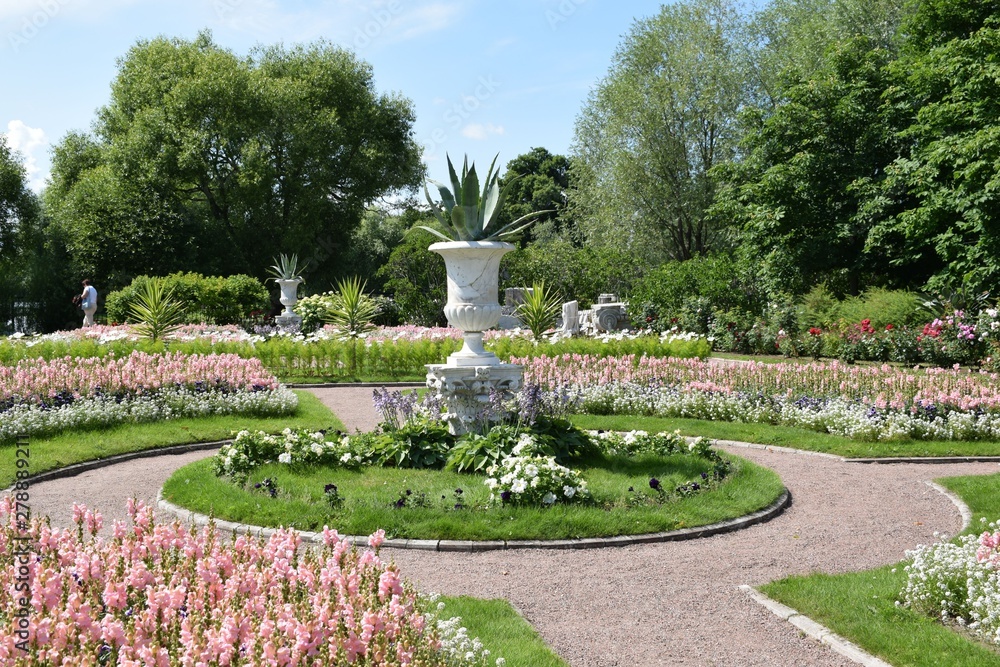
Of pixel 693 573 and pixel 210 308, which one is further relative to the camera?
pixel 210 308

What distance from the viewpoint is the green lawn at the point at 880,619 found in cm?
412

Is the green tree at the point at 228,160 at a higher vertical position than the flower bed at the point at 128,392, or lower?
higher

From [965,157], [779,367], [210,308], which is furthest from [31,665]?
[210,308]

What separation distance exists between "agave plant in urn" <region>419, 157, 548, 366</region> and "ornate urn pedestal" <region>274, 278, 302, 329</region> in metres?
16.9

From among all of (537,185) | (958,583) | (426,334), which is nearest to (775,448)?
(958,583)

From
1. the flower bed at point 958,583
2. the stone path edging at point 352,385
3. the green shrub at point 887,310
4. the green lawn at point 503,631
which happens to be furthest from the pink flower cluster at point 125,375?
the green shrub at point 887,310

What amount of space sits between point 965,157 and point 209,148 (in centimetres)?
2856

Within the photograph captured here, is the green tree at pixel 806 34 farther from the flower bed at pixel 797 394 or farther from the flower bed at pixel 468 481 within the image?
the flower bed at pixel 468 481

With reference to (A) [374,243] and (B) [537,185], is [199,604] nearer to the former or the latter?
(A) [374,243]

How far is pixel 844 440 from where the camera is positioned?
10.2 meters

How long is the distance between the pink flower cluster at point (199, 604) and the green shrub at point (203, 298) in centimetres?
2394

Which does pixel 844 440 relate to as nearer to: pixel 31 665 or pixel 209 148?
pixel 31 665

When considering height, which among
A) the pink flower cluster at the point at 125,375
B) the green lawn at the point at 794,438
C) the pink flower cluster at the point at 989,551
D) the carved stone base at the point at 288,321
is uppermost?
the carved stone base at the point at 288,321

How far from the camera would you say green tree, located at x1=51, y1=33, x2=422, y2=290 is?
108 ft
